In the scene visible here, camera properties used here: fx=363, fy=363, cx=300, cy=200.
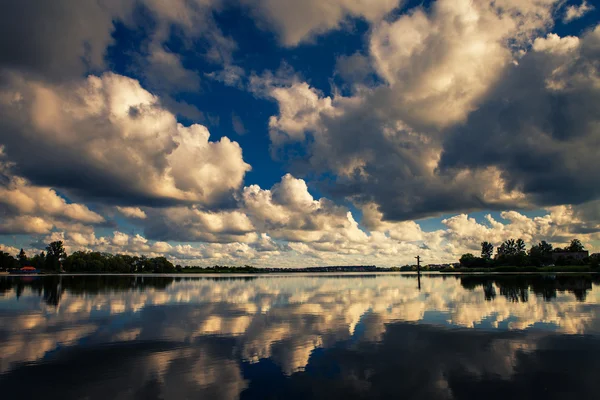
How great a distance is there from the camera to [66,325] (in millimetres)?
33000

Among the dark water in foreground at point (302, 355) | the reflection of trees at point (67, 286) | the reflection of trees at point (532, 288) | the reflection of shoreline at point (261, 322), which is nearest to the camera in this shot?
the dark water in foreground at point (302, 355)

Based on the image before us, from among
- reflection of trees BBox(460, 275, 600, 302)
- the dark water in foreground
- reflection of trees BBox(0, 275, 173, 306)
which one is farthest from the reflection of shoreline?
reflection of trees BBox(0, 275, 173, 306)

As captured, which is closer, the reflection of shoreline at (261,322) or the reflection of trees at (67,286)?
the reflection of shoreline at (261,322)

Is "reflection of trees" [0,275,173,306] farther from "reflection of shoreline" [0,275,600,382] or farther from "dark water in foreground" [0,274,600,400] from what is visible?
"dark water in foreground" [0,274,600,400]

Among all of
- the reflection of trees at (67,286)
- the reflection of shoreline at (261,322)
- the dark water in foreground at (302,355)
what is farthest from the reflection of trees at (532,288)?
the reflection of trees at (67,286)

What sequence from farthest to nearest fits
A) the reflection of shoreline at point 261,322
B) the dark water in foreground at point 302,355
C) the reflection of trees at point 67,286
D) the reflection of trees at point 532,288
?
the reflection of trees at point 67,286
the reflection of trees at point 532,288
the reflection of shoreline at point 261,322
the dark water in foreground at point 302,355

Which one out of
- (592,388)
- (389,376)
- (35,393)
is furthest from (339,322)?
(35,393)

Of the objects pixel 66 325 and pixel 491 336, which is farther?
pixel 66 325

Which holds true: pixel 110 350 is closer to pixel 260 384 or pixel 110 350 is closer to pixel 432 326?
pixel 260 384

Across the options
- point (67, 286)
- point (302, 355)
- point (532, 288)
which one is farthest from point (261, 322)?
point (67, 286)

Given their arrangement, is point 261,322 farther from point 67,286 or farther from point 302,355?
point 67,286

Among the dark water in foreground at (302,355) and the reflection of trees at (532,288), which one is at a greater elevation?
the dark water in foreground at (302,355)

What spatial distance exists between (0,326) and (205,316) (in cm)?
1793

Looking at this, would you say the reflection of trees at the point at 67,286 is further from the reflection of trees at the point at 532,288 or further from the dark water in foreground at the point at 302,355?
the reflection of trees at the point at 532,288
